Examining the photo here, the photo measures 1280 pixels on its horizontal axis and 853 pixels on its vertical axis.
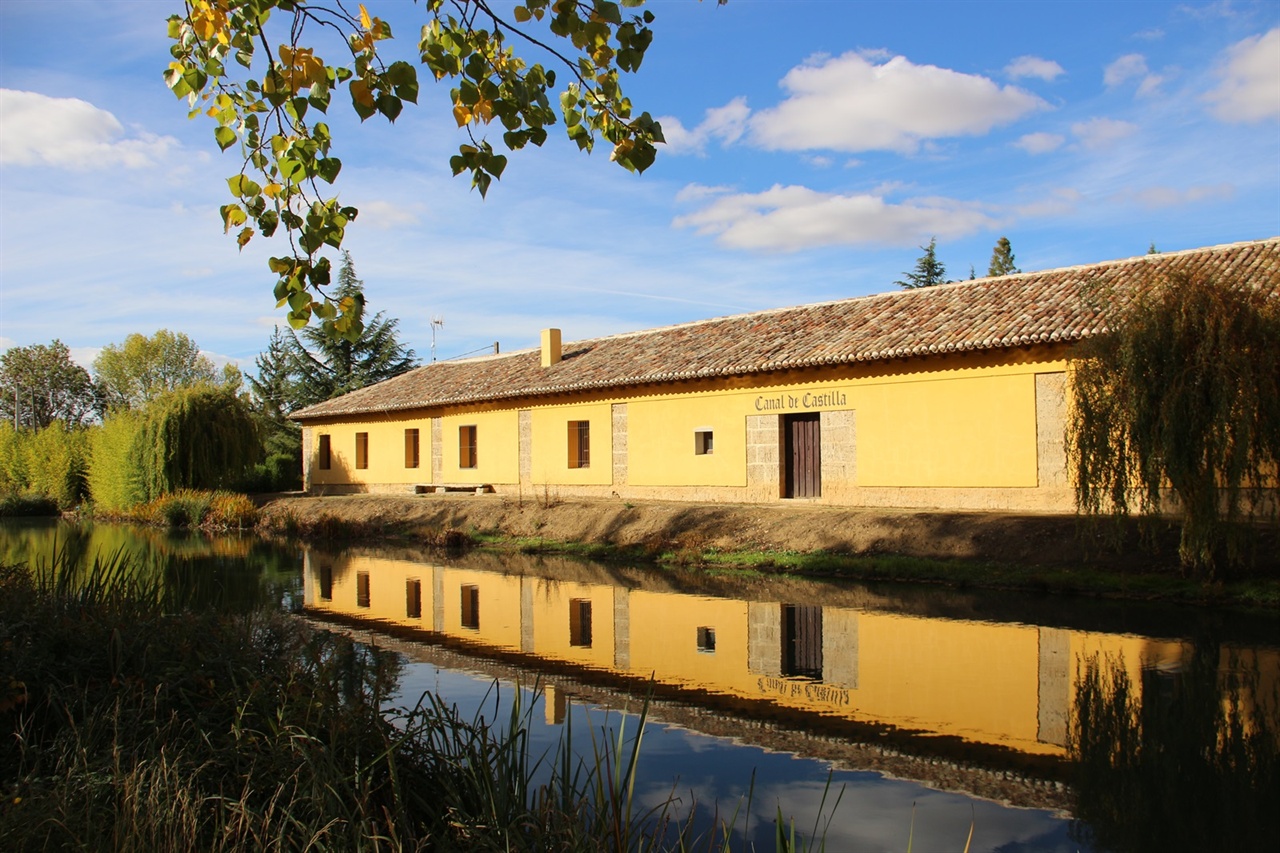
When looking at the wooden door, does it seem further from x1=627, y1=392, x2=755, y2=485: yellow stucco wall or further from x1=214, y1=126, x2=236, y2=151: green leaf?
x1=214, y1=126, x2=236, y2=151: green leaf

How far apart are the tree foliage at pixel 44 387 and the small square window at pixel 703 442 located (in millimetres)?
61588

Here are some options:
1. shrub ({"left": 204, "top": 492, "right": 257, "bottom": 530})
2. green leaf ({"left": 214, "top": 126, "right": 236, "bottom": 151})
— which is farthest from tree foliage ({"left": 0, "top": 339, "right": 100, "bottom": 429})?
green leaf ({"left": 214, "top": 126, "right": 236, "bottom": 151})

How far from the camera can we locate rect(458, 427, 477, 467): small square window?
1095 inches

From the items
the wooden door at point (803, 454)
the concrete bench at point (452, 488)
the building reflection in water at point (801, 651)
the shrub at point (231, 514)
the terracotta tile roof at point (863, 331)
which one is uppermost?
the terracotta tile roof at point (863, 331)

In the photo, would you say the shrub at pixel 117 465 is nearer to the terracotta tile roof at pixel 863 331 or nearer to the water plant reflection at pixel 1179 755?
the terracotta tile roof at pixel 863 331

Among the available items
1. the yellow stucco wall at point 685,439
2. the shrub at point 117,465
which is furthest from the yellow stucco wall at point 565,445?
the shrub at point 117,465

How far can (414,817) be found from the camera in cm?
436

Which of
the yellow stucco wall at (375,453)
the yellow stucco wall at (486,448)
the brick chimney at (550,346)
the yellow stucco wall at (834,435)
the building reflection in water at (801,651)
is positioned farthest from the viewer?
the yellow stucco wall at (375,453)

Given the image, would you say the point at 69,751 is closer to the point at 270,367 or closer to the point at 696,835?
the point at 696,835

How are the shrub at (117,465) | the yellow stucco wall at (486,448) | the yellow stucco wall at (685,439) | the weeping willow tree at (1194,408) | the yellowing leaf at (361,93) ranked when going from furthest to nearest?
the shrub at (117,465) → the yellow stucco wall at (486,448) → the yellow stucco wall at (685,439) → the weeping willow tree at (1194,408) → the yellowing leaf at (361,93)

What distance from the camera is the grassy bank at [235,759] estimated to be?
373 cm

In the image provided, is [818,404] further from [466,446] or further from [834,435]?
[466,446]

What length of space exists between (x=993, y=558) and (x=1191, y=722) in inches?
288

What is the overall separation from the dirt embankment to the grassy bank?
30.5 feet
